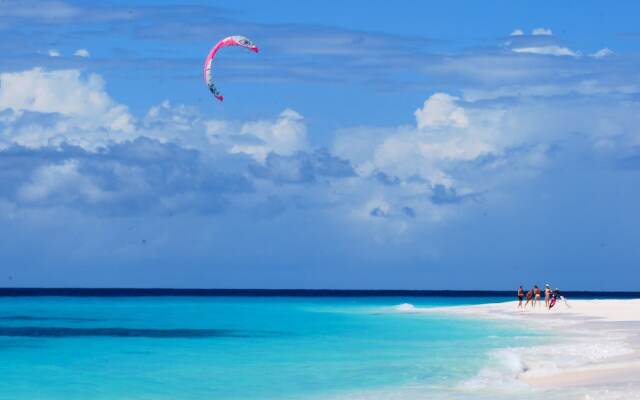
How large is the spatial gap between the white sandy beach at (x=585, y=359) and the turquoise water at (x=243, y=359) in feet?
4.67

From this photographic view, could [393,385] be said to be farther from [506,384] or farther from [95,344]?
[95,344]

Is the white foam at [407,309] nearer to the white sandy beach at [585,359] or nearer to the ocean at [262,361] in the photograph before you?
the ocean at [262,361]

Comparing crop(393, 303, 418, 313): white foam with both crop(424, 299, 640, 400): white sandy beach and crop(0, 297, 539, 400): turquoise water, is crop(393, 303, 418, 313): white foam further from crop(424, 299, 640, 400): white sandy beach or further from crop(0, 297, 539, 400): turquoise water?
crop(424, 299, 640, 400): white sandy beach

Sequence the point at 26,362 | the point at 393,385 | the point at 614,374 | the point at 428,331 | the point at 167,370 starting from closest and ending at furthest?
the point at 614,374 → the point at 393,385 → the point at 167,370 → the point at 26,362 → the point at 428,331

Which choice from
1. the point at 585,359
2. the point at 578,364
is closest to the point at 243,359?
the point at 585,359

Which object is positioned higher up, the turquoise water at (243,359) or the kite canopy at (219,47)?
the kite canopy at (219,47)

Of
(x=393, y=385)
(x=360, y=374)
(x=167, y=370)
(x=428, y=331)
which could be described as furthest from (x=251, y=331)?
(x=393, y=385)

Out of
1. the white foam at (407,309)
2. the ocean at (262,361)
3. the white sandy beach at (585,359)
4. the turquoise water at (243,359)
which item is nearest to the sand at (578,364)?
the white sandy beach at (585,359)

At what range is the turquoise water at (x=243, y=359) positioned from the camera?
21.5 meters

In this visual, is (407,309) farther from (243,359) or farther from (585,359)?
(585,359)

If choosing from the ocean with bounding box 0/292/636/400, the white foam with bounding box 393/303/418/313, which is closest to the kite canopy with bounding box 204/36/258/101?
the ocean with bounding box 0/292/636/400

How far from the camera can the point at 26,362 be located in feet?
93.4

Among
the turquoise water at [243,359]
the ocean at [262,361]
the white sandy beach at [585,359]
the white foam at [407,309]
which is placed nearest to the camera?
the white sandy beach at [585,359]

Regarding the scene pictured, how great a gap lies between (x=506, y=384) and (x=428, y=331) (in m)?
20.2
